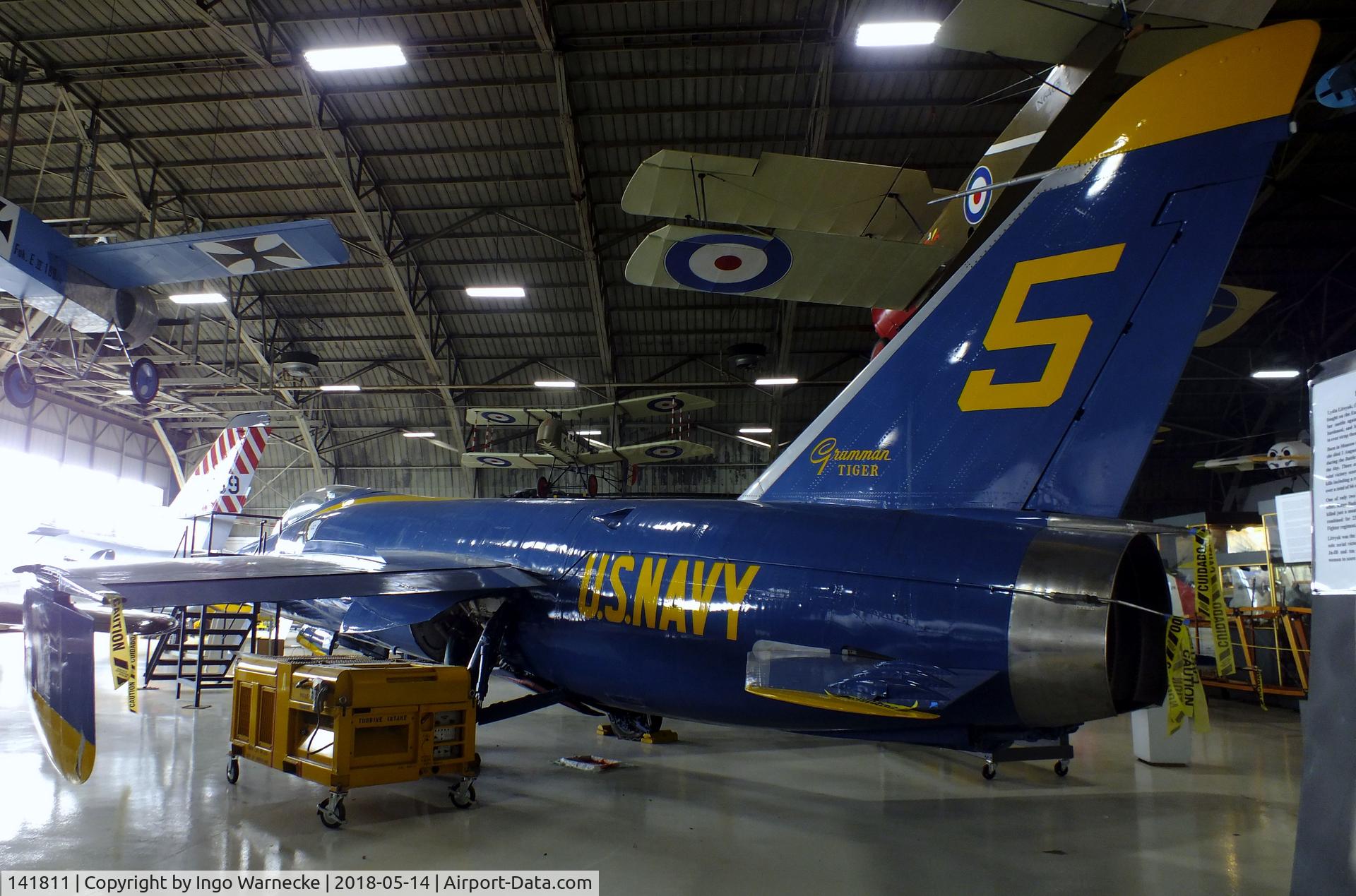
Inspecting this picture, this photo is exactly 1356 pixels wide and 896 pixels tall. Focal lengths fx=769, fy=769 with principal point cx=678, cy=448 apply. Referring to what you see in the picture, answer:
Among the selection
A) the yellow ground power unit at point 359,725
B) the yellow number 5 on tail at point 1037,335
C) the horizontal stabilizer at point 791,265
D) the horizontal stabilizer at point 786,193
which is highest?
the horizontal stabilizer at point 786,193

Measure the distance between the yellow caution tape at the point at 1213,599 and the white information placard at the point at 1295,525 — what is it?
15.3 feet

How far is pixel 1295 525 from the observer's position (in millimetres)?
8305

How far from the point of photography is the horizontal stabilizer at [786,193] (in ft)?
33.8

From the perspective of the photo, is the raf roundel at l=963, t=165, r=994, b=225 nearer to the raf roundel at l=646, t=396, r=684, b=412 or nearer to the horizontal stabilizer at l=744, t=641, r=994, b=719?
the horizontal stabilizer at l=744, t=641, r=994, b=719

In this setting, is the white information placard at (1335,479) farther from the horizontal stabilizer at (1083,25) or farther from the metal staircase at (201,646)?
the metal staircase at (201,646)

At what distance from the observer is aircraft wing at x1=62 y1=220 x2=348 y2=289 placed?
33.7 ft

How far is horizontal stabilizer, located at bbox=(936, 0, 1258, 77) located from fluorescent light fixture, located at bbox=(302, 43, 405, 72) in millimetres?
9123

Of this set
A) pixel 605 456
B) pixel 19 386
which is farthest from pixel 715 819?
pixel 605 456

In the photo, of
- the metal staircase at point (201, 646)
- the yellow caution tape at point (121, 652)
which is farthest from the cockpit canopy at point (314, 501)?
the yellow caution tape at point (121, 652)

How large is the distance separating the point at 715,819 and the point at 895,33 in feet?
37.5

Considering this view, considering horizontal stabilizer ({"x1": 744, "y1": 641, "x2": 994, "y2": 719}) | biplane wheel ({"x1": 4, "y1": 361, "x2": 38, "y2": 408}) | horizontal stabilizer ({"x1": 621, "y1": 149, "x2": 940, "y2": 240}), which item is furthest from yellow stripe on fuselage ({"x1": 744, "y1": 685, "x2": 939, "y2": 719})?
biplane wheel ({"x1": 4, "y1": 361, "x2": 38, "y2": 408})

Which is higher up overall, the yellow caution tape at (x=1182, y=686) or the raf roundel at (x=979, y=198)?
the raf roundel at (x=979, y=198)

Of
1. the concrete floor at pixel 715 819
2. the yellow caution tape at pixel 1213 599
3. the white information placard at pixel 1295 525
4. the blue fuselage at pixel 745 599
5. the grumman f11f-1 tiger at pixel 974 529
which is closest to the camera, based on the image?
the yellow caution tape at pixel 1213 599

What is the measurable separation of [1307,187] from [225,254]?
21839mm
